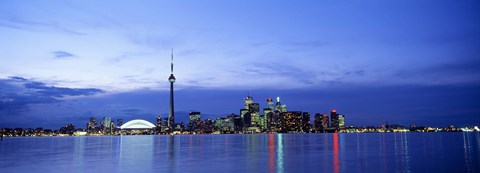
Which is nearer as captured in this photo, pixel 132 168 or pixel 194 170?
pixel 194 170

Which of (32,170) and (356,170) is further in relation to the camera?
(32,170)

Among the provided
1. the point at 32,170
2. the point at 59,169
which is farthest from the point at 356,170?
the point at 32,170

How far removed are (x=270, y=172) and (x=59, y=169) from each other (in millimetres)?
21341

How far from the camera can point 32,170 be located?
4281 centimetres

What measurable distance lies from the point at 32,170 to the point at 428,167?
39.4 metres

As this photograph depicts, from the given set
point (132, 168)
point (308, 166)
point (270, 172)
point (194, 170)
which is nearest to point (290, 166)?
point (308, 166)

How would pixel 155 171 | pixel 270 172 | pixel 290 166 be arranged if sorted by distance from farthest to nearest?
1. pixel 290 166
2. pixel 155 171
3. pixel 270 172

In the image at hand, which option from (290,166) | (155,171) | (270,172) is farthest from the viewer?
(290,166)

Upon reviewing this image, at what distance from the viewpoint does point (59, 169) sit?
1687 inches

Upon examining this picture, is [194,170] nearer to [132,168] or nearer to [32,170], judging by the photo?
[132,168]

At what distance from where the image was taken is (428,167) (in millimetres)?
42062

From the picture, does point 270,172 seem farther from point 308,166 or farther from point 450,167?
point 450,167

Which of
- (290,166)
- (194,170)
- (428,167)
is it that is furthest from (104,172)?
(428,167)

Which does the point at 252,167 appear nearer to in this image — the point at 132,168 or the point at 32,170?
the point at 132,168
